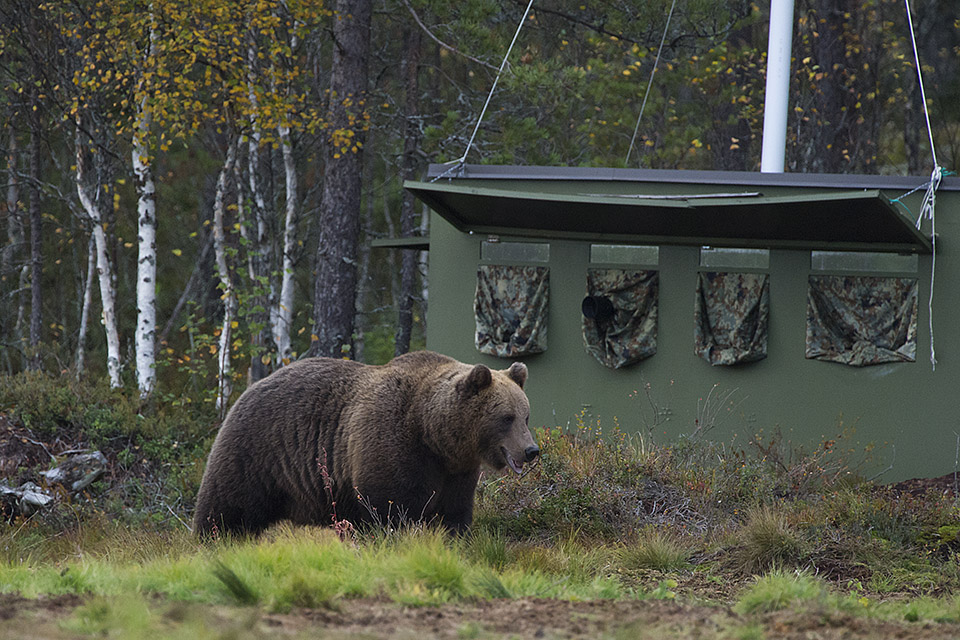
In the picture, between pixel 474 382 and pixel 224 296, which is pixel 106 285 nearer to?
pixel 224 296

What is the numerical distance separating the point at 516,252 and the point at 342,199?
13.4 ft

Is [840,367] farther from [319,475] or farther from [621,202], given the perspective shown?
[319,475]

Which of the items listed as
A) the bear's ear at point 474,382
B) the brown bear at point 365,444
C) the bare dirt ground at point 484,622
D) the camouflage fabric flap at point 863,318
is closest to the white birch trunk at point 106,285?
the brown bear at point 365,444

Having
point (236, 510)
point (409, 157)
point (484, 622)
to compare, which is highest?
point (409, 157)

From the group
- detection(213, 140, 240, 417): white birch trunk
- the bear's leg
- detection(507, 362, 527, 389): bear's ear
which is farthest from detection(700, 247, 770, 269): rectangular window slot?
detection(213, 140, 240, 417): white birch trunk

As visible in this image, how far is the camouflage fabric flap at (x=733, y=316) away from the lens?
1131 cm

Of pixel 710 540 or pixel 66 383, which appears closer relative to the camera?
pixel 710 540

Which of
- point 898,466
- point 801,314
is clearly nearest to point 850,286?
point 801,314

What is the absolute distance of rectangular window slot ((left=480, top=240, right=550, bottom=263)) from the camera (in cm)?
1190

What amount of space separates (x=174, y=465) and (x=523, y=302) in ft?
14.1

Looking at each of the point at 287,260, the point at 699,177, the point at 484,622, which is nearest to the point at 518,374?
the point at 484,622

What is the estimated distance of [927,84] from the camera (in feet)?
72.9

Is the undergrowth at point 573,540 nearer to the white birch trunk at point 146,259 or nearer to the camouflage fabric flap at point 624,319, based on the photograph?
the camouflage fabric flap at point 624,319

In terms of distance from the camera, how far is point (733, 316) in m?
11.3
